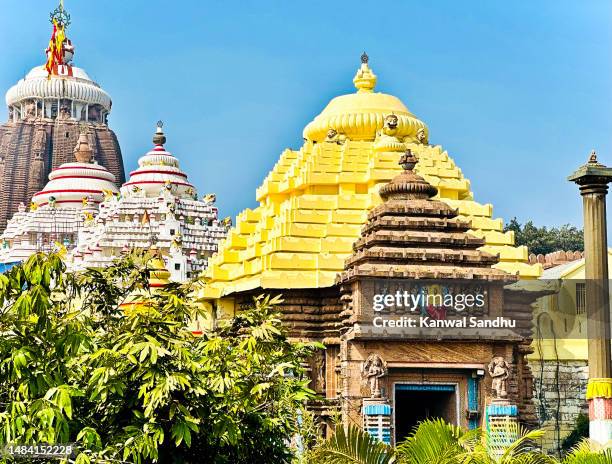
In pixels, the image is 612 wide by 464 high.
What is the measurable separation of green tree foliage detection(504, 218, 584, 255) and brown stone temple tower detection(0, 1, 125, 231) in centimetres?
2577

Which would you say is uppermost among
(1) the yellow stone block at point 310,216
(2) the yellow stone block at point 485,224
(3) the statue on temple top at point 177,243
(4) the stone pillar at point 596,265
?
(3) the statue on temple top at point 177,243

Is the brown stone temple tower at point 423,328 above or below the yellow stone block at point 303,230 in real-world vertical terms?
below

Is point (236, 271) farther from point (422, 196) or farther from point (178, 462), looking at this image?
point (178, 462)

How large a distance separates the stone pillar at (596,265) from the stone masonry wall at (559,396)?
488 inches

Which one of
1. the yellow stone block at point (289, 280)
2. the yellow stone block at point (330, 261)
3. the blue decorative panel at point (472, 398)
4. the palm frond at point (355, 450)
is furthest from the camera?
the yellow stone block at point (330, 261)

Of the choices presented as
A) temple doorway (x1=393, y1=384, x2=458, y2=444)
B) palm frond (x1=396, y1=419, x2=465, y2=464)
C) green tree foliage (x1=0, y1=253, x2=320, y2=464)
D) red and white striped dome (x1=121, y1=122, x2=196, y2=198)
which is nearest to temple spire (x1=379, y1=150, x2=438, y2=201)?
temple doorway (x1=393, y1=384, x2=458, y2=444)

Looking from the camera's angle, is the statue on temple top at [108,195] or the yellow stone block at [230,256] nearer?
the yellow stone block at [230,256]

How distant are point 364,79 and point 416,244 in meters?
11.1

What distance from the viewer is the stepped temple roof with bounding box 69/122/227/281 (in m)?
68.4

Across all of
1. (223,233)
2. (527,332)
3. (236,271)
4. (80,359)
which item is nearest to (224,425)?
(80,359)

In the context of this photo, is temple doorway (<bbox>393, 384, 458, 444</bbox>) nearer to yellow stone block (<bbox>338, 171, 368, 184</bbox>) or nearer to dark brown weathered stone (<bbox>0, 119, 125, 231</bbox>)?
yellow stone block (<bbox>338, 171, 368, 184</bbox>)

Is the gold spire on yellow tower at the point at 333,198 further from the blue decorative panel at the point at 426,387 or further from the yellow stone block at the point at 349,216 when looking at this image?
the blue decorative panel at the point at 426,387

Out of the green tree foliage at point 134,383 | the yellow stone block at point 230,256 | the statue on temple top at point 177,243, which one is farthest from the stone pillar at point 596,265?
the statue on temple top at point 177,243

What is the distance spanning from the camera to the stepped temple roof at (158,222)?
6838 cm
